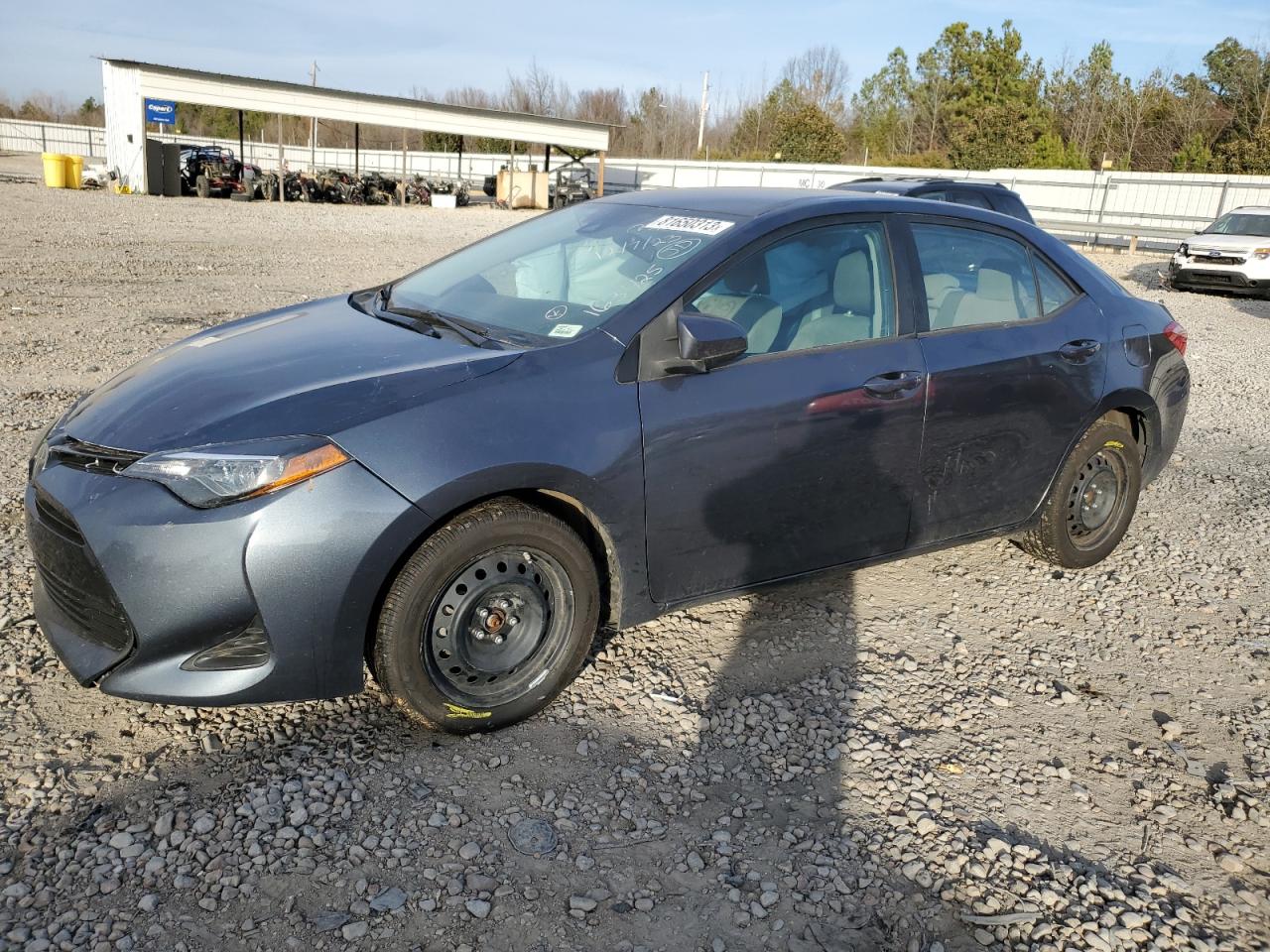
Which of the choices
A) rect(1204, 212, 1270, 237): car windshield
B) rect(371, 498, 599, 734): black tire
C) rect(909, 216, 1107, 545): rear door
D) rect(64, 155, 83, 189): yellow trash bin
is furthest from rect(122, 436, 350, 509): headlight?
rect(64, 155, 83, 189): yellow trash bin

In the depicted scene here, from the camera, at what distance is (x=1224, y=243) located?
55.2 feet

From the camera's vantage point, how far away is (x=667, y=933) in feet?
7.94

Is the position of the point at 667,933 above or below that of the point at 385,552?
below

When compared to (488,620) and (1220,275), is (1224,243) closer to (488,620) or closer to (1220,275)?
(1220,275)

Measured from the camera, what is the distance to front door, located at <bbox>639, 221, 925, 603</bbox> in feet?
10.8

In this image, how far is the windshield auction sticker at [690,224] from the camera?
12.0 ft

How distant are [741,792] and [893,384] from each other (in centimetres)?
162

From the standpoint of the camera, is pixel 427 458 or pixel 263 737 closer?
pixel 427 458

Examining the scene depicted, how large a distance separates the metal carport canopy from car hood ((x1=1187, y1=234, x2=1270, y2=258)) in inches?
957

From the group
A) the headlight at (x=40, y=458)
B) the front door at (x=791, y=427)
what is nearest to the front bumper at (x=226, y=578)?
the headlight at (x=40, y=458)

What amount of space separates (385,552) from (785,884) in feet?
4.60

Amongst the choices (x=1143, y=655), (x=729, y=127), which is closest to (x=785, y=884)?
(x=1143, y=655)

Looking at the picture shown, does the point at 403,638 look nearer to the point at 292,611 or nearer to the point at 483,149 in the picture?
the point at 292,611

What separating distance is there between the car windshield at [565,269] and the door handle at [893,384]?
0.79 metres
